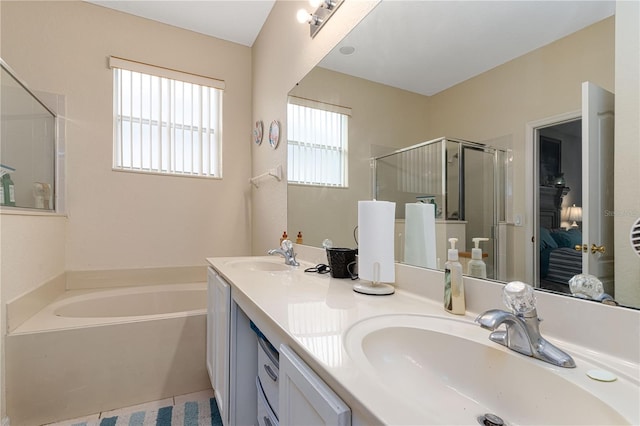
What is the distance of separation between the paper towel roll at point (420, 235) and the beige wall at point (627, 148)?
0.46 metres

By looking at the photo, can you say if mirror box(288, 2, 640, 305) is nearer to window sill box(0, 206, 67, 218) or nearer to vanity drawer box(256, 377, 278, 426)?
vanity drawer box(256, 377, 278, 426)

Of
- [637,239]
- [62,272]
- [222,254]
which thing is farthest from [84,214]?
[637,239]

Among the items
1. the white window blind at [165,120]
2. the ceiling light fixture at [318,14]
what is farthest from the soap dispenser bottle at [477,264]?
the white window blind at [165,120]

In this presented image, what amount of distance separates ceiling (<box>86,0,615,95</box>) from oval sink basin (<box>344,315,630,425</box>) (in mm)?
709

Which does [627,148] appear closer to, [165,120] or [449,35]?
[449,35]

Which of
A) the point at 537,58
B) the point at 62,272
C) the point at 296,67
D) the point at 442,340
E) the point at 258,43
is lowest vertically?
the point at 62,272

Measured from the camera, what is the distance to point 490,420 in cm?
55

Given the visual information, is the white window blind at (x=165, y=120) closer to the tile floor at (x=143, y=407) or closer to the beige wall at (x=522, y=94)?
the tile floor at (x=143, y=407)

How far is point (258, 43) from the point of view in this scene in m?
2.69

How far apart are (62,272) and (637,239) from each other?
299cm

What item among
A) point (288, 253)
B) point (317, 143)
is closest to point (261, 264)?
point (288, 253)

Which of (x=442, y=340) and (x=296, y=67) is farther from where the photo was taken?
(x=296, y=67)

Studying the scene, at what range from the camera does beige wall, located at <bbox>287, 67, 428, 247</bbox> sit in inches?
44.3

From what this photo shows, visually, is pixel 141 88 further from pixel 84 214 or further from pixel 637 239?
pixel 637 239
